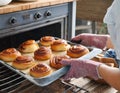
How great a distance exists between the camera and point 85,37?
1.45m

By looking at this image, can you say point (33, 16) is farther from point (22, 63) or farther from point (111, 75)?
point (111, 75)

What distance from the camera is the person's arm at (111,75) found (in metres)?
1.01

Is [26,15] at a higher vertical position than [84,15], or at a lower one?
higher

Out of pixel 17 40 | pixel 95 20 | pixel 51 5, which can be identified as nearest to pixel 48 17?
pixel 51 5

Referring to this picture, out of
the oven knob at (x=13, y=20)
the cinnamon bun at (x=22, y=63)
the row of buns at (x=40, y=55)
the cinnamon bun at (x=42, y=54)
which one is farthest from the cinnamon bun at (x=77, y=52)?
the oven knob at (x=13, y=20)

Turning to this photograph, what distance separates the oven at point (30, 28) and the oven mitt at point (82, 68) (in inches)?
10.2

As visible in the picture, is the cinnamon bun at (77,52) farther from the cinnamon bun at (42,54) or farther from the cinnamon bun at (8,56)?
the cinnamon bun at (8,56)

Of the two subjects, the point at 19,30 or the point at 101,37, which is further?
the point at 101,37

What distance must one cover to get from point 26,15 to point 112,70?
585 millimetres

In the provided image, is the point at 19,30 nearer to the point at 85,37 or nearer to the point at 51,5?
the point at 51,5

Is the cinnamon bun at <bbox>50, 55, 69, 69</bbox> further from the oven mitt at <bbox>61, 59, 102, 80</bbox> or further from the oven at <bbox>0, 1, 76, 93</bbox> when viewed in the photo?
the oven at <bbox>0, 1, 76, 93</bbox>

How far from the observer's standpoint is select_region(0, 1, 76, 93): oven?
1240 mm

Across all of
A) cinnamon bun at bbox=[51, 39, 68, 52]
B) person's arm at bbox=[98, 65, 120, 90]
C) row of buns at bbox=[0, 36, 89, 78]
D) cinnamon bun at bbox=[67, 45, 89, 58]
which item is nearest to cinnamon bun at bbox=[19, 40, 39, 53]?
row of buns at bbox=[0, 36, 89, 78]

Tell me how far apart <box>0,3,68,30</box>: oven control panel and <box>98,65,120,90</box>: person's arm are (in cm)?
52
